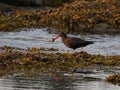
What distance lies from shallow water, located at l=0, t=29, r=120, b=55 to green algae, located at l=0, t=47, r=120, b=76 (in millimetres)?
2141

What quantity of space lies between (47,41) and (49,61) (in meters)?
5.87

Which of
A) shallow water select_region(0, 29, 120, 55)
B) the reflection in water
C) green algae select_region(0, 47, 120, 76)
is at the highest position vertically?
shallow water select_region(0, 29, 120, 55)

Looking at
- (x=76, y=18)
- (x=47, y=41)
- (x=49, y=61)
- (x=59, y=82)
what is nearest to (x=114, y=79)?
(x=59, y=82)

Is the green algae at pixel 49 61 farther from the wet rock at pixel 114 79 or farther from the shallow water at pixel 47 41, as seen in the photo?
the shallow water at pixel 47 41

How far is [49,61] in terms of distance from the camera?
15.8 m

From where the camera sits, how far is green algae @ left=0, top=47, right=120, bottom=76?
14938mm

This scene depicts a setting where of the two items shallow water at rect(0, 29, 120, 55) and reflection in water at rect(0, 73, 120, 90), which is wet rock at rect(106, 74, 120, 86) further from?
shallow water at rect(0, 29, 120, 55)

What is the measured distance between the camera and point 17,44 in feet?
65.9

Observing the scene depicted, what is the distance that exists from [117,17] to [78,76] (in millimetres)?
12966

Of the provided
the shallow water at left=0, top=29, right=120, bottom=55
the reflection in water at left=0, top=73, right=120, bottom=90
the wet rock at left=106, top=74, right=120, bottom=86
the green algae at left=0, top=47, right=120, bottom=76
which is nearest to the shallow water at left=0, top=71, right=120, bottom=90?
the reflection in water at left=0, top=73, right=120, bottom=90

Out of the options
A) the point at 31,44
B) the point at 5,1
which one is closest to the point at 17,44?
the point at 31,44

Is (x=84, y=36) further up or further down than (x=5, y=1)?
further down

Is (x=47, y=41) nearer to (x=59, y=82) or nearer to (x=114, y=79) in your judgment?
(x=114, y=79)

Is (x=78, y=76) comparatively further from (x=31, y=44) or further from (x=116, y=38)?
(x=116, y=38)
